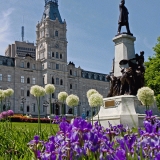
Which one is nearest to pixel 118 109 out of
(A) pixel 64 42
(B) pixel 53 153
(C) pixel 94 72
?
(B) pixel 53 153

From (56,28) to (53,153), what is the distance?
215 ft

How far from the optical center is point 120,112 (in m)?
14.2

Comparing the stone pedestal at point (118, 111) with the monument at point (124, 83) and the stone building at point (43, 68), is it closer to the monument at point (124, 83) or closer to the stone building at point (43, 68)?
the monument at point (124, 83)

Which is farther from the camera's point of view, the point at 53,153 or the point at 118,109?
the point at 118,109

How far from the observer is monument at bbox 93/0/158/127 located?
46.4 feet

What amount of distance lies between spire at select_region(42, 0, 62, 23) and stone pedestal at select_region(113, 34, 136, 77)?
5213 cm

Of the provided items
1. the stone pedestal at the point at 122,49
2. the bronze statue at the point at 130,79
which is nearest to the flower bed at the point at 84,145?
the bronze statue at the point at 130,79

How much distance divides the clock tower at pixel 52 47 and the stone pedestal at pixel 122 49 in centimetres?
4751

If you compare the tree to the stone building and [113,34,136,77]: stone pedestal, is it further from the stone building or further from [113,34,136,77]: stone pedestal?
the stone building

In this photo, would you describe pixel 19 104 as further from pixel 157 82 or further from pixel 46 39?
pixel 157 82

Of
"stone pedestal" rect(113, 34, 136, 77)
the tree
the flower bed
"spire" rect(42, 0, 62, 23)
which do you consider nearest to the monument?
"stone pedestal" rect(113, 34, 136, 77)

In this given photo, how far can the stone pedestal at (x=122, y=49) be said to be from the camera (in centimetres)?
1580

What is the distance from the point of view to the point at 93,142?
1993 mm

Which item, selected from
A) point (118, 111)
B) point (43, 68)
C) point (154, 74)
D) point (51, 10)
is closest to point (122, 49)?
point (118, 111)
